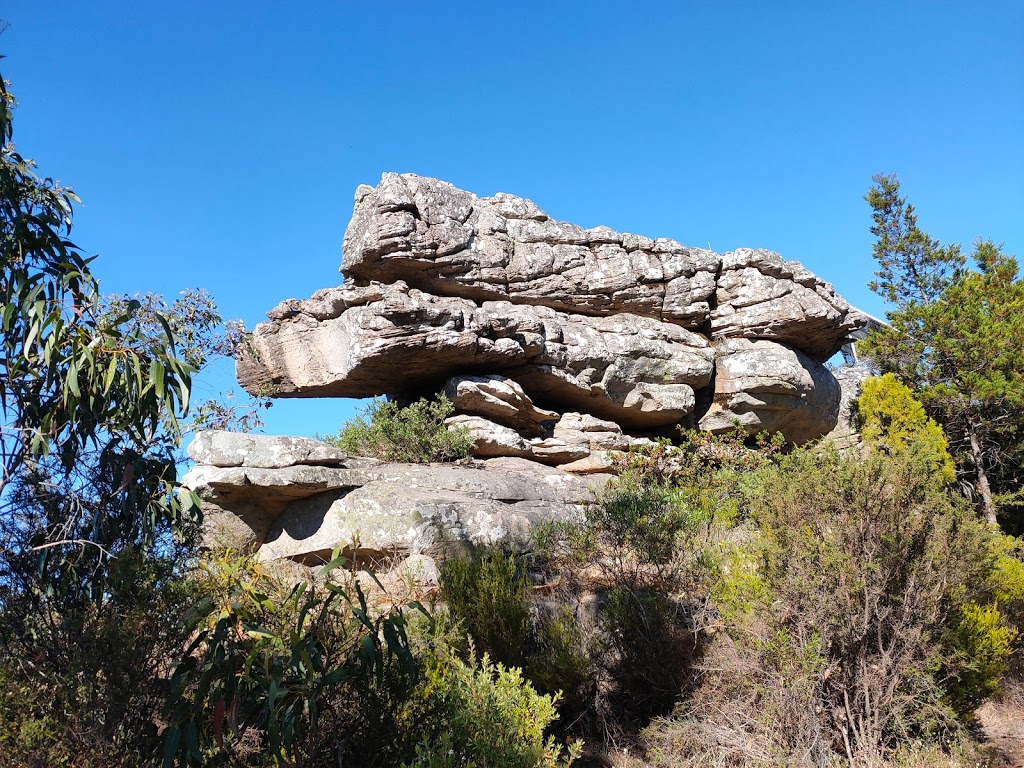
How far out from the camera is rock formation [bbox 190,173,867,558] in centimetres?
949

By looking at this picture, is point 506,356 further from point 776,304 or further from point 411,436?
point 776,304

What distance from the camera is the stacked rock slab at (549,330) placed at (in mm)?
12367

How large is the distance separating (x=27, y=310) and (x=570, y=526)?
6.10 metres

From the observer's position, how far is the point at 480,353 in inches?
489

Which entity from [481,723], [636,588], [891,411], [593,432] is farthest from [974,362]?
[481,723]

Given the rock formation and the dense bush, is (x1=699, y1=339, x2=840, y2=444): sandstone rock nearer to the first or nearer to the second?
the rock formation

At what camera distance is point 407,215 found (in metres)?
12.9

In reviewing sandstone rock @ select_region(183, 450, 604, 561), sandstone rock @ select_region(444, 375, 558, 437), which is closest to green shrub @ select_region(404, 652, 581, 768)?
sandstone rock @ select_region(183, 450, 604, 561)

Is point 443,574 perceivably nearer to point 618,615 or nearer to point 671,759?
point 618,615

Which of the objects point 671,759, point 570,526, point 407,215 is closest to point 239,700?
point 671,759

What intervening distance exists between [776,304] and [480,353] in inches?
252

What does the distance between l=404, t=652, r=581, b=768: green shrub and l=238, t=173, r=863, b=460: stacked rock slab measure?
712 cm

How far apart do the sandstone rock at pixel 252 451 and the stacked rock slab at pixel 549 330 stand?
2.51 m

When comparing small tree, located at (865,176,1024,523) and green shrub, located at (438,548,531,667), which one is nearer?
green shrub, located at (438,548,531,667)
